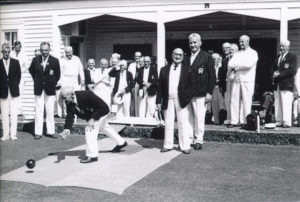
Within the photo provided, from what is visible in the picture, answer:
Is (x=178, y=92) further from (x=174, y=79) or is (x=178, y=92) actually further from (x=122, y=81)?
(x=122, y=81)

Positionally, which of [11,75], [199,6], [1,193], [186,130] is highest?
[199,6]

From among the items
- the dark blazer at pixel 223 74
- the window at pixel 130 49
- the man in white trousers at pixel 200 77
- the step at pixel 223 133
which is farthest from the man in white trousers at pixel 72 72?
the window at pixel 130 49

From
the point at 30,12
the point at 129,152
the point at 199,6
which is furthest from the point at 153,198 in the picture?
the point at 30,12

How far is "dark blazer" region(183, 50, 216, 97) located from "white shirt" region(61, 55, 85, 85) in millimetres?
4022

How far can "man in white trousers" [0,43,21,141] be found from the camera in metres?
10.9

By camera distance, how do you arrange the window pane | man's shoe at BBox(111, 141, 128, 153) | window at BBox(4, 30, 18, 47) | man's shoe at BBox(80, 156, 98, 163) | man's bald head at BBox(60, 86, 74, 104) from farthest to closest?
the window pane → window at BBox(4, 30, 18, 47) → man's shoe at BBox(111, 141, 128, 153) → man's shoe at BBox(80, 156, 98, 163) → man's bald head at BBox(60, 86, 74, 104)

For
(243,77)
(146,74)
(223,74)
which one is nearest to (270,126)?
(243,77)

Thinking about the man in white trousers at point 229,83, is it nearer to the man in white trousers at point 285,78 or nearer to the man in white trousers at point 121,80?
the man in white trousers at point 285,78

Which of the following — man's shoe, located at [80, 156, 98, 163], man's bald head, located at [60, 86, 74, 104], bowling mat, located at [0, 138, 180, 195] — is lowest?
bowling mat, located at [0, 138, 180, 195]

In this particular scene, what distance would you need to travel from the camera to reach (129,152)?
30.8ft

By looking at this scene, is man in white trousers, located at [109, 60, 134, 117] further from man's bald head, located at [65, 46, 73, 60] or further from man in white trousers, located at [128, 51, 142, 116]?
man's bald head, located at [65, 46, 73, 60]

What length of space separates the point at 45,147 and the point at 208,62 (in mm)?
3764

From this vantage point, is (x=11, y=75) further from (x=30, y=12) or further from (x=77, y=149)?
(x=30, y=12)

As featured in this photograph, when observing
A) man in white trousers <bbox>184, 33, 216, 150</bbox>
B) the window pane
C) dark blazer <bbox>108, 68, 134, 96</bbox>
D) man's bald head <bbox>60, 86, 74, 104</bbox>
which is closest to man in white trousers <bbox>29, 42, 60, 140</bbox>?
dark blazer <bbox>108, 68, 134, 96</bbox>
